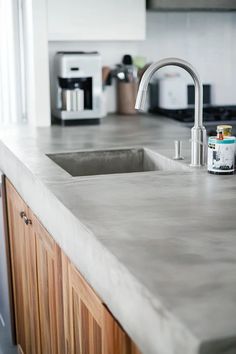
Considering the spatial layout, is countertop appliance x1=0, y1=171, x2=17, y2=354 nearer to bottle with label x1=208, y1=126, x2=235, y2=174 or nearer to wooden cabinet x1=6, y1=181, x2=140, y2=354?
wooden cabinet x1=6, y1=181, x2=140, y2=354

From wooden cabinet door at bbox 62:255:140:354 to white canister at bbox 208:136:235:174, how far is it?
534 millimetres

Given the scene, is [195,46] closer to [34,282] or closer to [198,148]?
[198,148]

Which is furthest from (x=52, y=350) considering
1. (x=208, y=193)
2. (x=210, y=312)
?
(x=210, y=312)

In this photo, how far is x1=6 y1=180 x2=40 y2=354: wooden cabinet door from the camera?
2.13 m

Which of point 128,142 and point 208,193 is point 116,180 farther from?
point 128,142

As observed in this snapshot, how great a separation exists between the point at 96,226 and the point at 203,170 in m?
0.67

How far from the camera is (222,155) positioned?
5.96ft

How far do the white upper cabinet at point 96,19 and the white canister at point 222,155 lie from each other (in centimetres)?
146

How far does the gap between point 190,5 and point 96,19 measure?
48cm

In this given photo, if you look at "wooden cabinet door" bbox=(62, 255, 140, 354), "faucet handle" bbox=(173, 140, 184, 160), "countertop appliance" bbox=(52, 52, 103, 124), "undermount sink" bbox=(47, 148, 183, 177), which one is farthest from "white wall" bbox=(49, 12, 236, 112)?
"wooden cabinet door" bbox=(62, 255, 140, 354)

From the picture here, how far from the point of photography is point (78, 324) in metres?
1.53

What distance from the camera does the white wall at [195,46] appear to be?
3.43 metres

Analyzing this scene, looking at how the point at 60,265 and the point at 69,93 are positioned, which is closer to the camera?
the point at 60,265

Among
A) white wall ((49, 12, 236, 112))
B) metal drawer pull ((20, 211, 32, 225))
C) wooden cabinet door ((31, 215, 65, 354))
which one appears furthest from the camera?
white wall ((49, 12, 236, 112))
